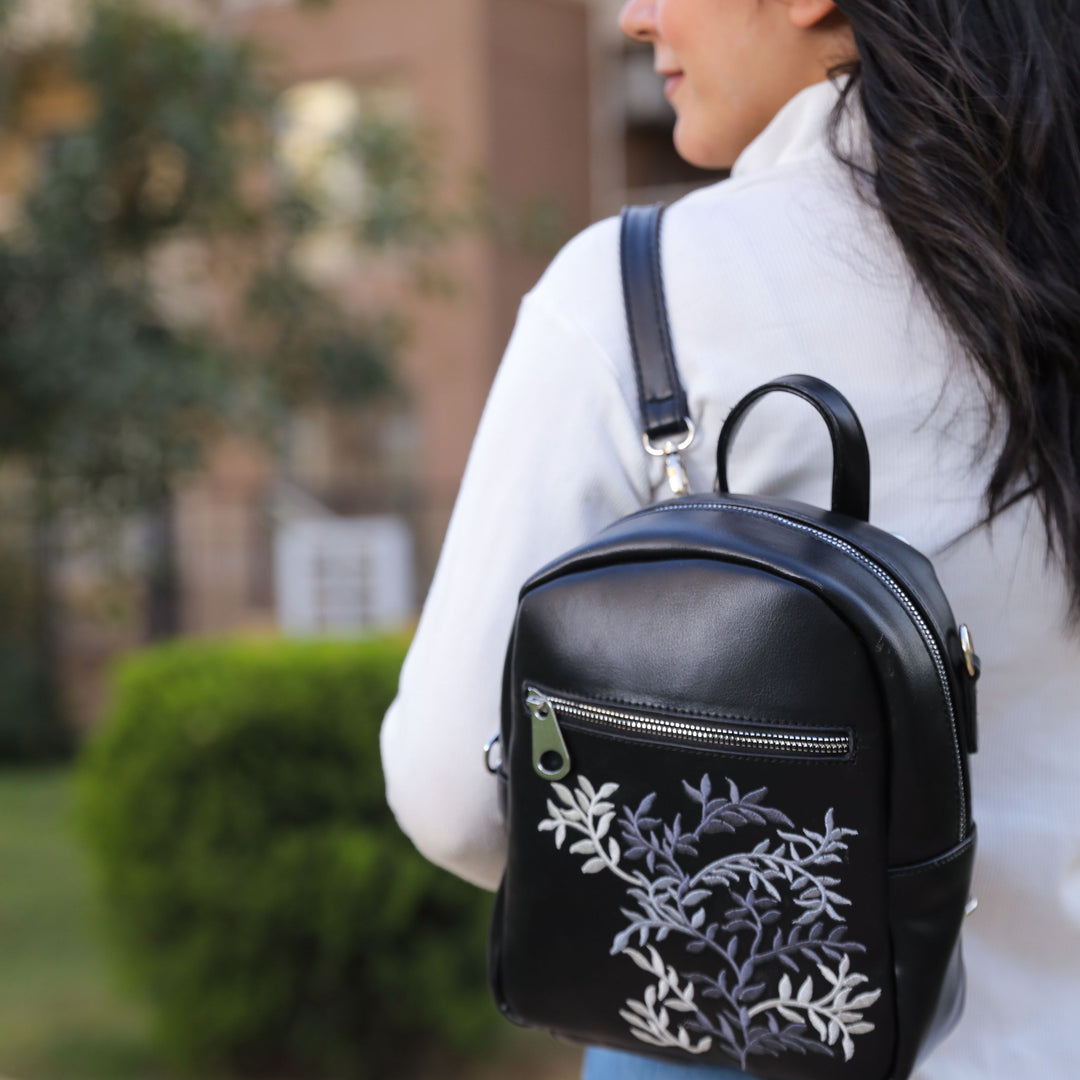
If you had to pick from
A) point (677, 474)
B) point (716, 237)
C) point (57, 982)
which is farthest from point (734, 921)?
point (57, 982)

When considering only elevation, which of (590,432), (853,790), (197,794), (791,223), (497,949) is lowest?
(197,794)

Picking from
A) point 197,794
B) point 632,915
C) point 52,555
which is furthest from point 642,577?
point 52,555

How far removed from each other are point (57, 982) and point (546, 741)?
480 centimetres

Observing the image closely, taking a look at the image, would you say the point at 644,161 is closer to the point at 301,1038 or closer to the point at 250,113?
the point at 250,113

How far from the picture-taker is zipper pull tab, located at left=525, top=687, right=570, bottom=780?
0.98 metres

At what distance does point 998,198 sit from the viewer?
102 cm

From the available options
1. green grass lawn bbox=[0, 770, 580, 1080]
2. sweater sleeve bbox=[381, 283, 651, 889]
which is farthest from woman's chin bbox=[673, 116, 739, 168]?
green grass lawn bbox=[0, 770, 580, 1080]

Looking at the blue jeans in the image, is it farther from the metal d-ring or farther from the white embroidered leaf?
the metal d-ring

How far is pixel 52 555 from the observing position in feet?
36.5

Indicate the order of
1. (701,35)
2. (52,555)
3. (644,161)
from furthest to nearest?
(644,161) → (52,555) → (701,35)

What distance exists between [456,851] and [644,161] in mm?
15381

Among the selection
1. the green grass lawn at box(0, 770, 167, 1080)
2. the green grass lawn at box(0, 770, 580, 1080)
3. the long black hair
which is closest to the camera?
the long black hair

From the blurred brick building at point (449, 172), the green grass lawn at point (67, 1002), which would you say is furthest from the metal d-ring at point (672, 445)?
the blurred brick building at point (449, 172)

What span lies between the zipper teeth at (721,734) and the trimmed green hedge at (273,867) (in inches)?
107
